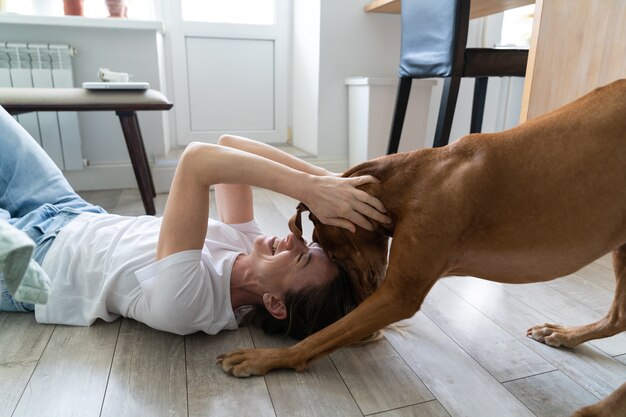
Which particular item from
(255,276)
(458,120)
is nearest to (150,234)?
(255,276)

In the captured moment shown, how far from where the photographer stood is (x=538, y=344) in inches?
45.6

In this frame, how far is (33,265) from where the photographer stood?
68 cm

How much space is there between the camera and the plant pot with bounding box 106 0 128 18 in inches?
103

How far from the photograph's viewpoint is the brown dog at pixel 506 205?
2.58 ft

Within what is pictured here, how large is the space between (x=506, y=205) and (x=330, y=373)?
20.3 inches

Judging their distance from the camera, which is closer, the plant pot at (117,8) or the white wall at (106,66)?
the white wall at (106,66)

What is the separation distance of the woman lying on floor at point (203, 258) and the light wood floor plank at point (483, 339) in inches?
12.9

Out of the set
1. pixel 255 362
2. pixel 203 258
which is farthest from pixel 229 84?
pixel 255 362

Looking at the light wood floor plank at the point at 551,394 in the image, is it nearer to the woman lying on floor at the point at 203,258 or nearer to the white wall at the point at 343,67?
the woman lying on floor at the point at 203,258

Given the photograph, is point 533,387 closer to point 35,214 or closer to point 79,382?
point 79,382

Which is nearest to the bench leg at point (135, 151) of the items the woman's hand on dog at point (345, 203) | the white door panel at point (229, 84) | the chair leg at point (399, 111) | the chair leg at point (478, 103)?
the white door panel at point (229, 84)

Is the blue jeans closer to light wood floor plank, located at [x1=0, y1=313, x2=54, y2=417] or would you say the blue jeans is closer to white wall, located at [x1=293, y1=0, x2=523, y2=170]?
light wood floor plank, located at [x1=0, y1=313, x2=54, y2=417]

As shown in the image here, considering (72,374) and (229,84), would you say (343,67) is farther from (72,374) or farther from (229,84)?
(72,374)

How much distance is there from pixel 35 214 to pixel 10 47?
5.19 feet
